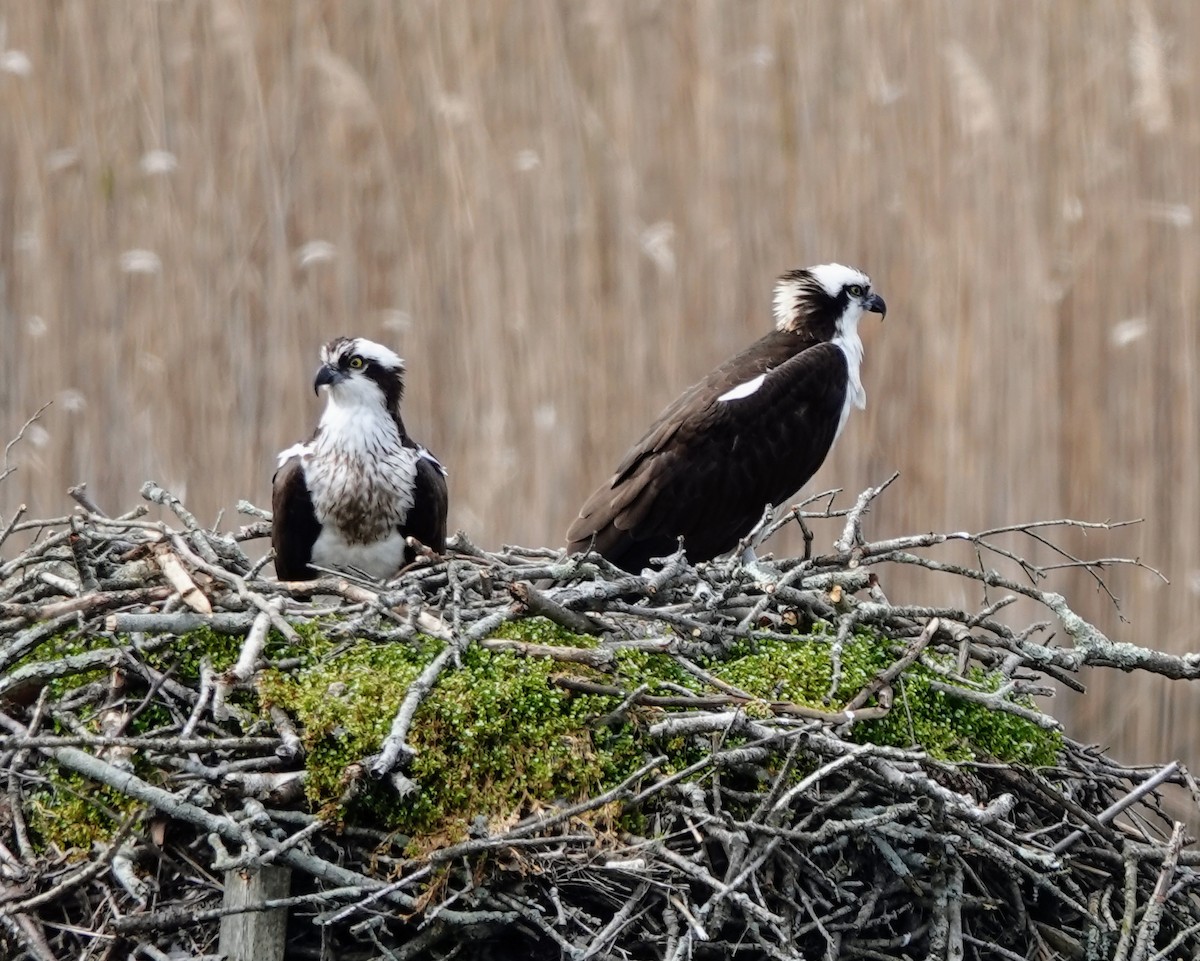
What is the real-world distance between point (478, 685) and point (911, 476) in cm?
235

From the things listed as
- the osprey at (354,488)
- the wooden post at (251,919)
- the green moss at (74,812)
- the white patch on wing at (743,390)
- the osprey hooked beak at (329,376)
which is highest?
the osprey hooked beak at (329,376)

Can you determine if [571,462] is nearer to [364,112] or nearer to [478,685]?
[364,112]

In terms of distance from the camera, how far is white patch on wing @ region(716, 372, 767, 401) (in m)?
4.19

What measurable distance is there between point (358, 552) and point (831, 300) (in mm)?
1596

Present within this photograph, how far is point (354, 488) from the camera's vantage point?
376 cm

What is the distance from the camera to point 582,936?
7.66 feet

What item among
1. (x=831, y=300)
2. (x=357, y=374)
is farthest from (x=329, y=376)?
(x=831, y=300)

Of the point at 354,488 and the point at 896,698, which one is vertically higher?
the point at 354,488

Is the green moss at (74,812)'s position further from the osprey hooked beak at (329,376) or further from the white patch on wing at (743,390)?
the white patch on wing at (743,390)

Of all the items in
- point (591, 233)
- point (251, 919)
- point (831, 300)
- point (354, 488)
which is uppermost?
point (591, 233)

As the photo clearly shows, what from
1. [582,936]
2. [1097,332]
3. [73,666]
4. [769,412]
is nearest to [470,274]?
[769,412]

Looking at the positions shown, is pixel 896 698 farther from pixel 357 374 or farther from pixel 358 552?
pixel 357 374

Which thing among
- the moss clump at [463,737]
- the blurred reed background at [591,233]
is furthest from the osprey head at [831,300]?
the moss clump at [463,737]

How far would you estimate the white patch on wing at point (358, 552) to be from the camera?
3791 millimetres
